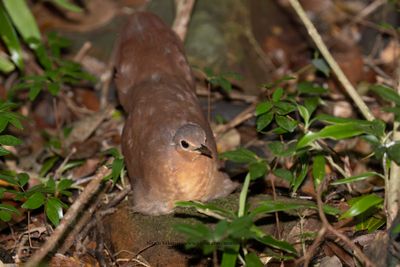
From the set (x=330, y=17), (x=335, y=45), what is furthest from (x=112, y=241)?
(x=330, y=17)

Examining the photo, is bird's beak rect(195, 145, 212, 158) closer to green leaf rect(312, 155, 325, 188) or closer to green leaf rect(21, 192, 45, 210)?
green leaf rect(312, 155, 325, 188)

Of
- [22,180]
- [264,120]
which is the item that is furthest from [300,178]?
[22,180]

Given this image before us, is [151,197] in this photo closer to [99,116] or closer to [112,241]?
[112,241]

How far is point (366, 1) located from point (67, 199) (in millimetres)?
4576

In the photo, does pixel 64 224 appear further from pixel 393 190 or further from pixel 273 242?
pixel 393 190

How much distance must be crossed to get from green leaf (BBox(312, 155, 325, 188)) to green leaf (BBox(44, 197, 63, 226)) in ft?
4.89

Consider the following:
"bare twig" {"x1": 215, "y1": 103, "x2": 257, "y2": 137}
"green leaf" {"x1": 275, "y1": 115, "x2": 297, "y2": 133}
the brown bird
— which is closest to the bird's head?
the brown bird

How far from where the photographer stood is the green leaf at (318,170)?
402cm

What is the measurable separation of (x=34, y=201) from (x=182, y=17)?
9.54 feet

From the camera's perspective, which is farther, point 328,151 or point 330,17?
point 330,17

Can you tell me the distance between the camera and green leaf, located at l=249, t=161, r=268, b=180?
3689mm

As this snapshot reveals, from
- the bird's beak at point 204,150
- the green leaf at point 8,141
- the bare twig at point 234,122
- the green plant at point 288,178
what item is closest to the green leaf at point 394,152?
the green plant at point 288,178

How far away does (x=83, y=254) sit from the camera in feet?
14.2

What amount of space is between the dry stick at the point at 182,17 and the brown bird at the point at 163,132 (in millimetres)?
1315
